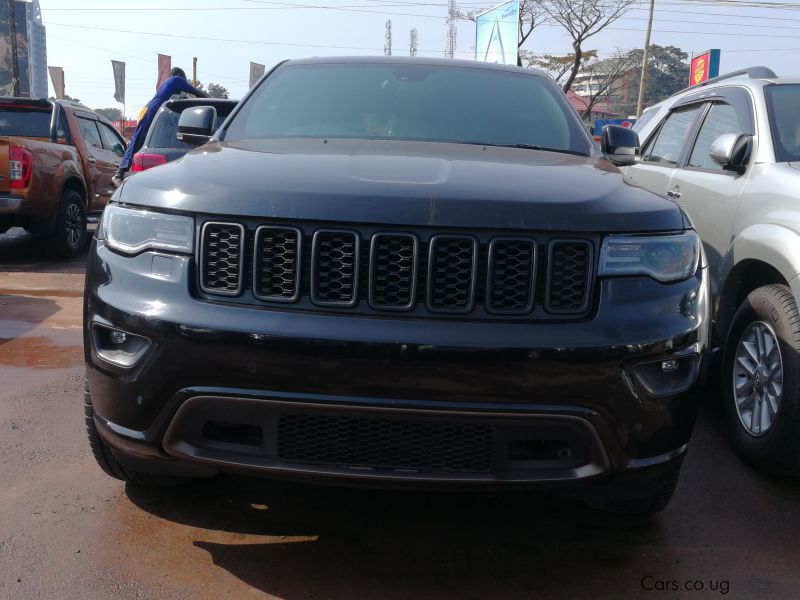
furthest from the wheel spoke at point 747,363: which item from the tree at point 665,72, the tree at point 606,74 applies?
the tree at point 665,72

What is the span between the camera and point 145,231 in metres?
2.39

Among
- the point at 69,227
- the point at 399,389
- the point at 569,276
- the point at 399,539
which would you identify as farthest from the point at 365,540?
the point at 69,227

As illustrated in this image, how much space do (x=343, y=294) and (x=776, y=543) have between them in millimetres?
1869

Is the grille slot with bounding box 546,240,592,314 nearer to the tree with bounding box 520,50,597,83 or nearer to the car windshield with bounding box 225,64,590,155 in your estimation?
the car windshield with bounding box 225,64,590,155

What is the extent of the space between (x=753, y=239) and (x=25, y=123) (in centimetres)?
939

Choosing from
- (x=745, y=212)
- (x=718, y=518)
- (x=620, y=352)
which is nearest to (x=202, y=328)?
(x=620, y=352)

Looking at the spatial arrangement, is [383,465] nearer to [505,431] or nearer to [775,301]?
[505,431]

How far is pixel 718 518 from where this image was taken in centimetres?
301

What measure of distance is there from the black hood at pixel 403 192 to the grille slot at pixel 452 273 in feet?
0.19

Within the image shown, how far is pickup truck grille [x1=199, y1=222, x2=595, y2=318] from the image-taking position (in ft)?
7.27

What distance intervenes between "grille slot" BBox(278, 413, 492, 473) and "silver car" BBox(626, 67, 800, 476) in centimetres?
164

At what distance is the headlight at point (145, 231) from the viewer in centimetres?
232

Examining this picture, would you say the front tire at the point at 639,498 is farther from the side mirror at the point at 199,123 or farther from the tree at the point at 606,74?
the tree at the point at 606,74

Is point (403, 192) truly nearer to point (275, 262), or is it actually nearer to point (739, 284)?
point (275, 262)
